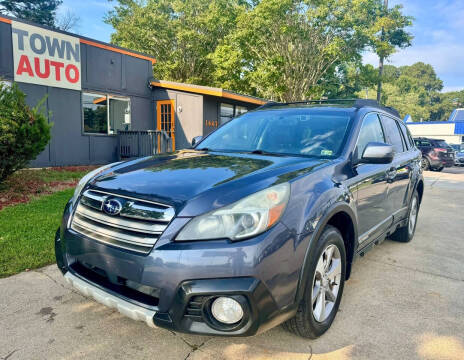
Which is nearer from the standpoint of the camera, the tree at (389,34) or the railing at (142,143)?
the railing at (142,143)

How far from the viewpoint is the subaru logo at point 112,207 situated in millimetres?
2072

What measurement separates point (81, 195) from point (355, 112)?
2.45 m

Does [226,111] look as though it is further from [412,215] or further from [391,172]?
[391,172]

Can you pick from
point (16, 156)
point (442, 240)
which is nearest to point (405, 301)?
point (442, 240)

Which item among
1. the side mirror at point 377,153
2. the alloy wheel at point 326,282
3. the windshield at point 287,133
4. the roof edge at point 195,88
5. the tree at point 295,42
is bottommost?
the alloy wheel at point 326,282

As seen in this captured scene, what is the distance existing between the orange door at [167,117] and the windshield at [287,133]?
1033cm

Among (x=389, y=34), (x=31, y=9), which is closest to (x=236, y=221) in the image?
(x=389, y=34)

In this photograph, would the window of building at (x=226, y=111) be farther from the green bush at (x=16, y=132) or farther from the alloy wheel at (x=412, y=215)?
the alloy wheel at (x=412, y=215)

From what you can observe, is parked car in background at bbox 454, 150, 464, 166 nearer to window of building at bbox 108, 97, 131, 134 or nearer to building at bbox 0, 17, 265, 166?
building at bbox 0, 17, 265, 166

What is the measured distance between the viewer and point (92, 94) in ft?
38.9

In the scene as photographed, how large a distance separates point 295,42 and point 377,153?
1802 centimetres

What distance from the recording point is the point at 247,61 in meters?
20.0

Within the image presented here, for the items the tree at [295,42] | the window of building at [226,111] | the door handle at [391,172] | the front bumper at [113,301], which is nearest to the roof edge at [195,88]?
the window of building at [226,111]

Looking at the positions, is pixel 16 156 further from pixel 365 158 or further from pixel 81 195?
pixel 365 158
